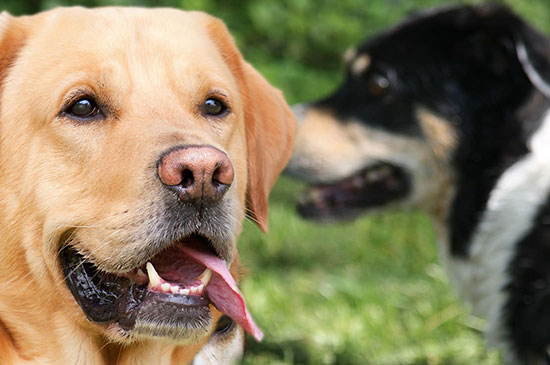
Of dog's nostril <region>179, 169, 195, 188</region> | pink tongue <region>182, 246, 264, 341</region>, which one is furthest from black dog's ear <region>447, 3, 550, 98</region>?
dog's nostril <region>179, 169, 195, 188</region>

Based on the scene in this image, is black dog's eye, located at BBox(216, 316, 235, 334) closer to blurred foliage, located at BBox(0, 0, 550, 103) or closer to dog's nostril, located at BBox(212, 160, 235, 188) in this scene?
dog's nostril, located at BBox(212, 160, 235, 188)

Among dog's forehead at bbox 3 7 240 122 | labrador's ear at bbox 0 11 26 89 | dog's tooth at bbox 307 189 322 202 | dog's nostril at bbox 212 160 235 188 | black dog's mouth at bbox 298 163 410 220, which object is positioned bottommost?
dog's tooth at bbox 307 189 322 202

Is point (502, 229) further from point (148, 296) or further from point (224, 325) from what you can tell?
point (148, 296)

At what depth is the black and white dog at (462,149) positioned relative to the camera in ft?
13.6

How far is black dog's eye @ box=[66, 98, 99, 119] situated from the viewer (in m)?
2.54

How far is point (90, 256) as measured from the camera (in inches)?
95.4

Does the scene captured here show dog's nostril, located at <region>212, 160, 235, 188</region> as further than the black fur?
No

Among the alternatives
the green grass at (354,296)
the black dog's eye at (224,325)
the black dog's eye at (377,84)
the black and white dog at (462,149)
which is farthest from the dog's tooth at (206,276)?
the black dog's eye at (377,84)

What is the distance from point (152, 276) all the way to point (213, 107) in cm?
64

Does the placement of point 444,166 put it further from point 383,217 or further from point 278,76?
point 278,76

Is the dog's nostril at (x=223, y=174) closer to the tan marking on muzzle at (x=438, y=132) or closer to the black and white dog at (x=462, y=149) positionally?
the black and white dog at (x=462, y=149)

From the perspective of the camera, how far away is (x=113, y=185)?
238 centimetres

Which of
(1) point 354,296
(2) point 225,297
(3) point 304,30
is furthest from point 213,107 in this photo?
(3) point 304,30

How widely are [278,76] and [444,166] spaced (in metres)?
2.69
